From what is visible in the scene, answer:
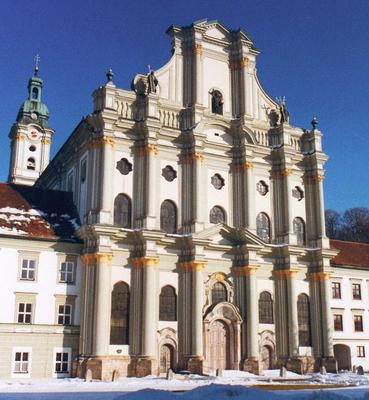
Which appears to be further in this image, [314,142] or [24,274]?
[314,142]

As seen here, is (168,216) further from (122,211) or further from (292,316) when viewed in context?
(292,316)

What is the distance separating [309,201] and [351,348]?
12.5m

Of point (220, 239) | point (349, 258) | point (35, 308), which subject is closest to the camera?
point (35, 308)

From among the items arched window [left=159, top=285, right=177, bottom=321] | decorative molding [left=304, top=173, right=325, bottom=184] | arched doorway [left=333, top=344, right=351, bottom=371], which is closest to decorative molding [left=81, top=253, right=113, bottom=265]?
arched window [left=159, top=285, right=177, bottom=321]

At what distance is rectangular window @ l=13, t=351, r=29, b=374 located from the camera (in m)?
34.3

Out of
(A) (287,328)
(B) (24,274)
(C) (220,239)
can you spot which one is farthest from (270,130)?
(B) (24,274)

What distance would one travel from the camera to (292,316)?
4166 cm

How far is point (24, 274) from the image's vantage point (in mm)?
35906

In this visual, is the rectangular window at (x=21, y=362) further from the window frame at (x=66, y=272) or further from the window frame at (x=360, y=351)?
the window frame at (x=360, y=351)

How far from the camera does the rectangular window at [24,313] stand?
3512cm

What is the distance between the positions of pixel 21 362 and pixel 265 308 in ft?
57.9

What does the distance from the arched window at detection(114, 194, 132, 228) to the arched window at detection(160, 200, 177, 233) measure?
8.10 ft

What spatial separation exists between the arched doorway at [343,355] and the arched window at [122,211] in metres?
21.0

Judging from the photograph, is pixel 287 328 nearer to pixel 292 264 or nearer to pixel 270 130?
pixel 292 264
